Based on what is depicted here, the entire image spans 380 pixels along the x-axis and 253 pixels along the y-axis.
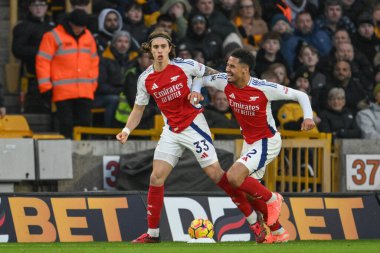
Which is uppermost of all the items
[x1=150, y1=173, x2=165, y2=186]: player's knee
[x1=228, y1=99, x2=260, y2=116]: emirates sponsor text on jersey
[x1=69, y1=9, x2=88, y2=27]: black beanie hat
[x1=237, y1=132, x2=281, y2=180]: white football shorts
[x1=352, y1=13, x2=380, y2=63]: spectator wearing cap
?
[x1=69, y1=9, x2=88, y2=27]: black beanie hat

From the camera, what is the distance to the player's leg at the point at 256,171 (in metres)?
13.5

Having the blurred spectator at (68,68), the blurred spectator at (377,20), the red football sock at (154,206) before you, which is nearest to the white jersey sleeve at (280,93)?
the red football sock at (154,206)

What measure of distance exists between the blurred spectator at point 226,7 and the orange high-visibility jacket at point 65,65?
3.17 m

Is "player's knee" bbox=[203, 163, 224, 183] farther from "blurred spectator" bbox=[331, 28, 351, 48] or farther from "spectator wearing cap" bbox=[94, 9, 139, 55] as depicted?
"blurred spectator" bbox=[331, 28, 351, 48]

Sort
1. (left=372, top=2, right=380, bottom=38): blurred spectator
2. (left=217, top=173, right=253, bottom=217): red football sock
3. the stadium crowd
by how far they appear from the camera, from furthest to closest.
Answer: (left=372, top=2, right=380, bottom=38): blurred spectator < the stadium crowd < (left=217, top=173, right=253, bottom=217): red football sock

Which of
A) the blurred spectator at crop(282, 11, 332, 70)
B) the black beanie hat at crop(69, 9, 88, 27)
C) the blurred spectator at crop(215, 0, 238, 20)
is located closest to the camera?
the black beanie hat at crop(69, 9, 88, 27)

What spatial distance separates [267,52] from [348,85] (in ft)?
4.86

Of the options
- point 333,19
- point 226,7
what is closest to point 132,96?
point 226,7

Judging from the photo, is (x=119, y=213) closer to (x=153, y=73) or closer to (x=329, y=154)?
(x=153, y=73)

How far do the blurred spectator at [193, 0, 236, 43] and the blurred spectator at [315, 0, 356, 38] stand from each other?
198cm

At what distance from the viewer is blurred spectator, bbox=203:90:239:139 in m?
17.8

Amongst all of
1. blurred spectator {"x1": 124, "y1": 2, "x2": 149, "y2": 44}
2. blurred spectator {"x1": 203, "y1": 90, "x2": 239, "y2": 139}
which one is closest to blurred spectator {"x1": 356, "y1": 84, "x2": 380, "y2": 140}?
blurred spectator {"x1": 203, "y1": 90, "x2": 239, "y2": 139}

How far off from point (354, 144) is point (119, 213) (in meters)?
3.74

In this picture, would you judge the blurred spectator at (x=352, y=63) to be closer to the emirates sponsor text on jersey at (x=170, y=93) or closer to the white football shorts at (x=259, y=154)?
the white football shorts at (x=259, y=154)
